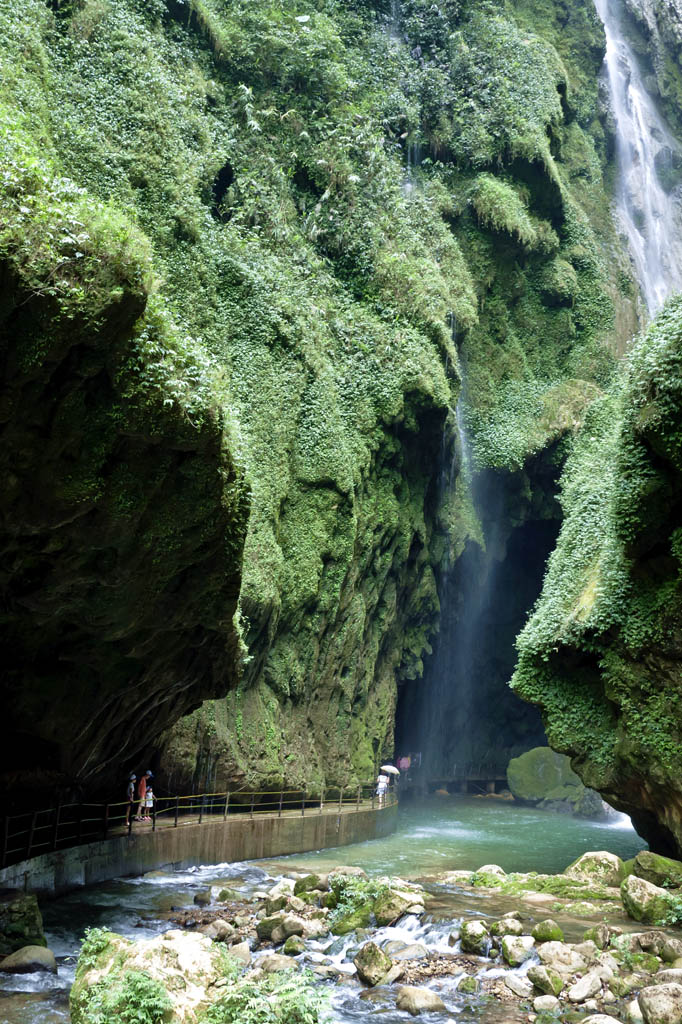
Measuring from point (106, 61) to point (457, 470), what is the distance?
691 inches

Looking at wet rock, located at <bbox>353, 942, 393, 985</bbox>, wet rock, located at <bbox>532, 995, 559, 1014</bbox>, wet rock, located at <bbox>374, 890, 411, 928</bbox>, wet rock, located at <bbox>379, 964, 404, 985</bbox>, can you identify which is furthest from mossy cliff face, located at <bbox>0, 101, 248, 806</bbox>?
wet rock, located at <bbox>532, 995, 559, 1014</bbox>

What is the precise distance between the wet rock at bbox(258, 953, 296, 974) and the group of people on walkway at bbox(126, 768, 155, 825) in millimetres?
6680

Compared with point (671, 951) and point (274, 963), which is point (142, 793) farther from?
point (671, 951)

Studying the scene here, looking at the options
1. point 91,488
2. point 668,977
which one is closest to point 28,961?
point 91,488

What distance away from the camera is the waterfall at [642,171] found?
40219 mm

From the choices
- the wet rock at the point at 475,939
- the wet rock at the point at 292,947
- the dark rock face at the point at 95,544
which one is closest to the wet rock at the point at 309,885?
the wet rock at the point at 292,947

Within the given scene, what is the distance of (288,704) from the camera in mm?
22703

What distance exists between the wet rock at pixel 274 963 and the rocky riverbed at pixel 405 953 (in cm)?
3

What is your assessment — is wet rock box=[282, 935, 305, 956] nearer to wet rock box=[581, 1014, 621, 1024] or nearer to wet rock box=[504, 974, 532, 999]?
wet rock box=[504, 974, 532, 999]

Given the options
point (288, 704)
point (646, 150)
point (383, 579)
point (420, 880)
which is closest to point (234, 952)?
point (420, 880)

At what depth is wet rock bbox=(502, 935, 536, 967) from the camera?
11219mm

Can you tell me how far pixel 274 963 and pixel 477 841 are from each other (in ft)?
51.7

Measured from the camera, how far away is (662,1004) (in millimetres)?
8906

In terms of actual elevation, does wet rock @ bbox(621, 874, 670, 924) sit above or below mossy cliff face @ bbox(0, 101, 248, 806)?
below
